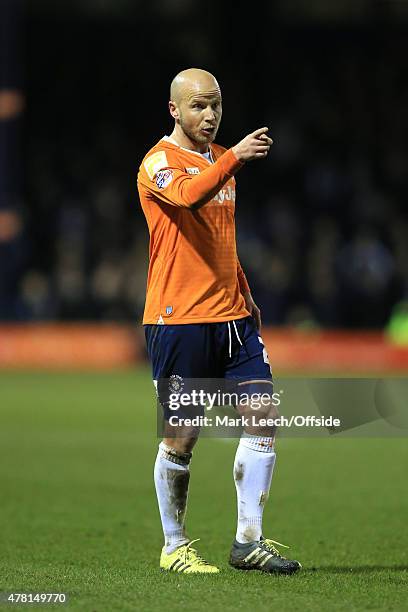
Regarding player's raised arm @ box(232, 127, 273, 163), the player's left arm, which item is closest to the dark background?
the player's left arm

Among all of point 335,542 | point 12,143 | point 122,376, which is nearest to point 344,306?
point 122,376

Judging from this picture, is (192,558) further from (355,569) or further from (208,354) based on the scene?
(208,354)

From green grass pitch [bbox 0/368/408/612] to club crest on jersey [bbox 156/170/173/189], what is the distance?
1.83 meters

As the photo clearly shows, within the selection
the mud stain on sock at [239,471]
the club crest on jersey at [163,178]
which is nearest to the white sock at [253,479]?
the mud stain on sock at [239,471]

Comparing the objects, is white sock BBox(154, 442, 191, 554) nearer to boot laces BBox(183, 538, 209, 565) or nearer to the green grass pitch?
boot laces BBox(183, 538, 209, 565)

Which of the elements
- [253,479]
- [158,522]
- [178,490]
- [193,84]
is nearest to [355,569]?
[253,479]

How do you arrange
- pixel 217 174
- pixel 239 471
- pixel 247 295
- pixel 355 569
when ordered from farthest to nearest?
pixel 247 295
pixel 355 569
pixel 239 471
pixel 217 174

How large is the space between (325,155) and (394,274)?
4610mm

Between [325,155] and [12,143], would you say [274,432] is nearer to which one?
[12,143]

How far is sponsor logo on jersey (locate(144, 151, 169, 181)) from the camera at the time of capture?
19.2 feet

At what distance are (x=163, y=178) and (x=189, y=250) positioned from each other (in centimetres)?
39

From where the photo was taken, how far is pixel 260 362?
603 centimetres

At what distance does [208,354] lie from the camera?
6.00 metres

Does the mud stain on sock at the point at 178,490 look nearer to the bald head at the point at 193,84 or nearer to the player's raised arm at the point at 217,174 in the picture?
the player's raised arm at the point at 217,174
